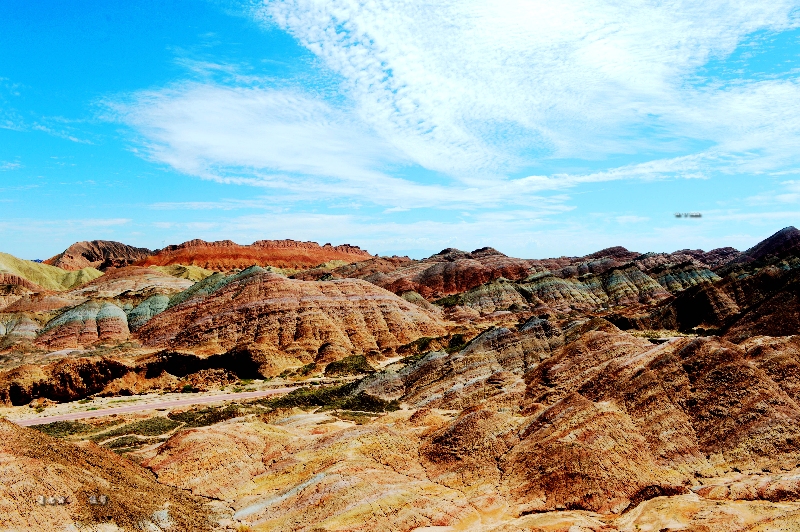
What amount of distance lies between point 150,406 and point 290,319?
2726cm

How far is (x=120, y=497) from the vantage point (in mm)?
21109

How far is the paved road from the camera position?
42125mm

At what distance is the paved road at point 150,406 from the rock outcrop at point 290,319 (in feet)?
44.1

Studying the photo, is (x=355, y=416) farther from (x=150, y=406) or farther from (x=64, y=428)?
(x=150, y=406)

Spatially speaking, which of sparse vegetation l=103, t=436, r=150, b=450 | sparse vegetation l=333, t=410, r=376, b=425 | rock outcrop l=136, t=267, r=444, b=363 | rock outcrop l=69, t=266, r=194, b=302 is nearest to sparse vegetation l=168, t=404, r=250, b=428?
sparse vegetation l=103, t=436, r=150, b=450

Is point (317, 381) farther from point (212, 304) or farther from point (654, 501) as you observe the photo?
point (654, 501)

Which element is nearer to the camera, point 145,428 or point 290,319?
point 145,428

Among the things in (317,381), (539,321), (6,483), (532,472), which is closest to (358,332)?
(317,381)

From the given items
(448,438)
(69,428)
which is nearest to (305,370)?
(69,428)

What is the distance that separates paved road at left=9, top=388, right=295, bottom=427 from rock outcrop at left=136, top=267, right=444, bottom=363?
13.5 meters

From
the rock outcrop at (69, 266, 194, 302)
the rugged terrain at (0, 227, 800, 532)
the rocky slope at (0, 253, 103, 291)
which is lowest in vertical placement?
the rugged terrain at (0, 227, 800, 532)

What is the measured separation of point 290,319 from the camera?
241 feet

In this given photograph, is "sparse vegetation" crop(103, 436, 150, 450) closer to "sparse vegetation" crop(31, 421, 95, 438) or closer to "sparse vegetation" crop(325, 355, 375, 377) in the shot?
"sparse vegetation" crop(31, 421, 95, 438)

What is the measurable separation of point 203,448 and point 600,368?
21956mm
